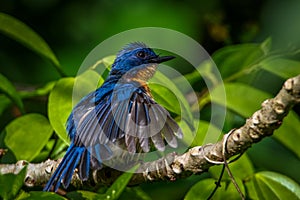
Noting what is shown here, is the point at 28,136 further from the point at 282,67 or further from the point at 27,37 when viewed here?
the point at 282,67

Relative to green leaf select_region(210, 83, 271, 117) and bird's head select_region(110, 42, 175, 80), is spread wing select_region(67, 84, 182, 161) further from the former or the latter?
green leaf select_region(210, 83, 271, 117)

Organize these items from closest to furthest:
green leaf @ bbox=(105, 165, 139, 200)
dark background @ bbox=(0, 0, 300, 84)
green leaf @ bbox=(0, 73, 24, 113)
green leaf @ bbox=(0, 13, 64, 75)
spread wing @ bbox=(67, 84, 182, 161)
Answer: green leaf @ bbox=(105, 165, 139, 200)
spread wing @ bbox=(67, 84, 182, 161)
green leaf @ bbox=(0, 73, 24, 113)
green leaf @ bbox=(0, 13, 64, 75)
dark background @ bbox=(0, 0, 300, 84)

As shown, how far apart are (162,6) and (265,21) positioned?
0.48 m

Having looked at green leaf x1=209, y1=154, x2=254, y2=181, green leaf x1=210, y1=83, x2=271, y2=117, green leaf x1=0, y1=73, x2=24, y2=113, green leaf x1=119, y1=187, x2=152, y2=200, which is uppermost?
green leaf x1=210, y1=83, x2=271, y2=117

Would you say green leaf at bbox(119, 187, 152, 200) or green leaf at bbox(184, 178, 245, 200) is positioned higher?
green leaf at bbox(184, 178, 245, 200)

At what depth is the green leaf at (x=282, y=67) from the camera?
2244mm

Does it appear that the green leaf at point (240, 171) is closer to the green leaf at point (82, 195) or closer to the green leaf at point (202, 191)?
the green leaf at point (202, 191)

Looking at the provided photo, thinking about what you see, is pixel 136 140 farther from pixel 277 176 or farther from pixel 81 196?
pixel 277 176

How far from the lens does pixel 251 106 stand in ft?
7.24

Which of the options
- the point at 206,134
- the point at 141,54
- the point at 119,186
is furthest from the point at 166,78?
the point at 119,186

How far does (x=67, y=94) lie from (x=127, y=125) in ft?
1.46

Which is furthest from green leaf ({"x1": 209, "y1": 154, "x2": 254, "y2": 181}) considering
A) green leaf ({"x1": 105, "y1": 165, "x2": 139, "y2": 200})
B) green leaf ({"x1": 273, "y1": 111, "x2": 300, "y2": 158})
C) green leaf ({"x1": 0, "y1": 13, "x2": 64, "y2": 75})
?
green leaf ({"x1": 0, "y1": 13, "x2": 64, "y2": 75})

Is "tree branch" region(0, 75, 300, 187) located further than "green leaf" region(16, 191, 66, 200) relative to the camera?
No

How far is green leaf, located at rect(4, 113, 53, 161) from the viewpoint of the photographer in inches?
81.6
